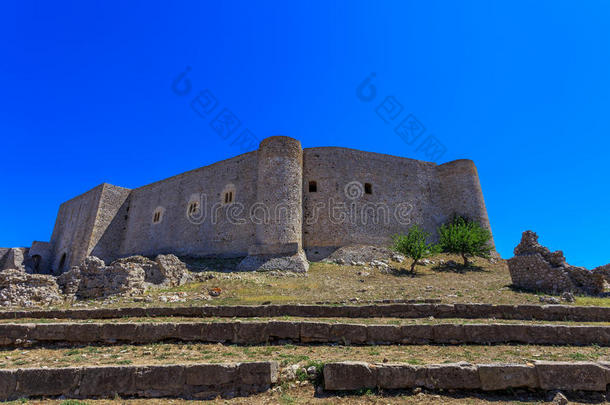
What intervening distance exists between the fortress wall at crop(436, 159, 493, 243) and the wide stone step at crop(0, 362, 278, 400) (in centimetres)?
2115

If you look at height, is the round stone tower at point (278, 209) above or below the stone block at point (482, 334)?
above

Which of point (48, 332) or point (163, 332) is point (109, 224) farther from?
point (163, 332)

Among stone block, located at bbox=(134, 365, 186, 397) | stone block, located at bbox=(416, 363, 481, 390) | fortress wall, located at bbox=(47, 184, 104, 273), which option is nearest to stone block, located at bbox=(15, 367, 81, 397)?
stone block, located at bbox=(134, 365, 186, 397)

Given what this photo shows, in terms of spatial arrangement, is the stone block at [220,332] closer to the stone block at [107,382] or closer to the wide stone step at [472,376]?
the stone block at [107,382]

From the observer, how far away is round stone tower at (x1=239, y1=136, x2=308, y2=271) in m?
16.6

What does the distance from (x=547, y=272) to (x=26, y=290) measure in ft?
62.3

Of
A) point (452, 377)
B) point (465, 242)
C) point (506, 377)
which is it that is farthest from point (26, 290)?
point (465, 242)

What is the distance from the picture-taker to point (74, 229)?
27.2 metres

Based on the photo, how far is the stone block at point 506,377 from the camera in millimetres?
4145

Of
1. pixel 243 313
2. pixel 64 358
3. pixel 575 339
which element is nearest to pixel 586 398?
pixel 575 339

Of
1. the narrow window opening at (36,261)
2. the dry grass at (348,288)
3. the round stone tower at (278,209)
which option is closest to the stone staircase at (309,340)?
the dry grass at (348,288)

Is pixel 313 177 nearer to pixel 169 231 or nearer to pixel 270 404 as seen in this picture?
pixel 169 231
